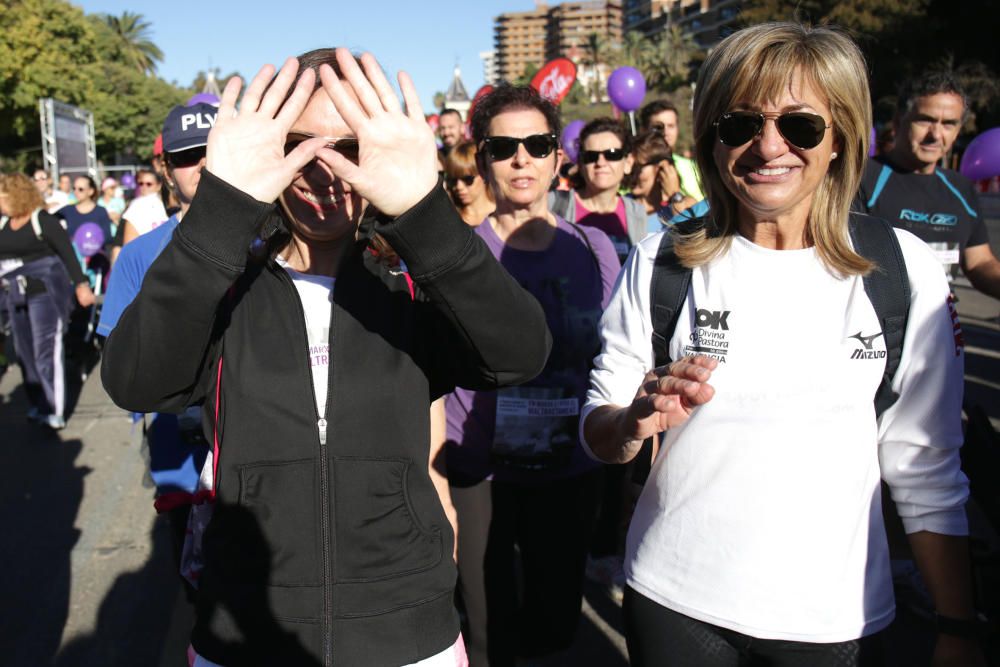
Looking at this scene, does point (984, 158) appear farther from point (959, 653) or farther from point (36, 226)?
point (36, 226)

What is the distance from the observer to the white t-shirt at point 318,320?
1.61 m

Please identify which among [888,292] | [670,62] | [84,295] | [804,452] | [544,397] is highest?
[670,62]

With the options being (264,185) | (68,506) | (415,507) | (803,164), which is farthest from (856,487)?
(68,506)

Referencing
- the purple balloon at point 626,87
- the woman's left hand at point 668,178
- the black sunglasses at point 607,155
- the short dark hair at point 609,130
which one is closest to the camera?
the black sunglasses at point 607,155

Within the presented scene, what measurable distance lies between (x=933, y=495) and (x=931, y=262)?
0.50 m

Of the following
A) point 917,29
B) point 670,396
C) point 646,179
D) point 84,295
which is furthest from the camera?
point 917,29

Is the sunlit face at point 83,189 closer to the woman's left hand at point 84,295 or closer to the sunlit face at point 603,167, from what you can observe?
the woman's left hand at point 84,295

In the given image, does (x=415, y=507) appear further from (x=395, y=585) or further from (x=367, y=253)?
(x=367, y=253)

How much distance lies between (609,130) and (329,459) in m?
3.50

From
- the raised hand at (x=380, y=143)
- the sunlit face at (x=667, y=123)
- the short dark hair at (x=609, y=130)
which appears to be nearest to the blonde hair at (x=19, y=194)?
the short dark hair at (x=609, y=130)

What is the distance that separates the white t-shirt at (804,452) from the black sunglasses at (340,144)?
0.82 meters

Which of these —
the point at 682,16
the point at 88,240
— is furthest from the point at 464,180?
the point at 682,16

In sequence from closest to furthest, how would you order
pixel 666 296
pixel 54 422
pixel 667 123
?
pixel 666 296 → pixel 667 123 → pixel 54 422

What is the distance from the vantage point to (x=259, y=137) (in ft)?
4.24
